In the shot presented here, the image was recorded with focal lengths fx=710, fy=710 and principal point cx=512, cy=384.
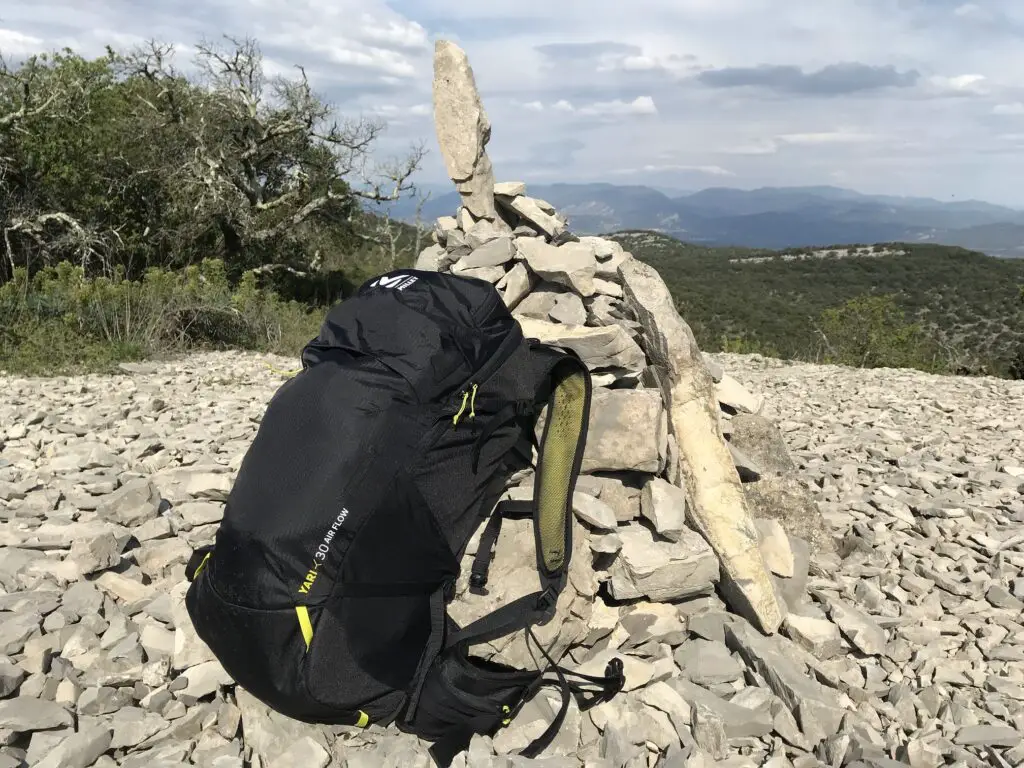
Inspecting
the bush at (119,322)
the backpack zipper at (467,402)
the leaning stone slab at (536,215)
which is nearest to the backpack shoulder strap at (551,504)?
the backpack zipper at (467,402)

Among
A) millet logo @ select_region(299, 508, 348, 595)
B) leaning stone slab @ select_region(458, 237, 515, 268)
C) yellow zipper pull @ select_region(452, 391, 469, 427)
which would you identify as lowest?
millet logo @ select_region(299, 508, 348, 595)

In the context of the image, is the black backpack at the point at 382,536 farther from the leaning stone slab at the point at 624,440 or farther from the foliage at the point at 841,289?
the foliage at the point at 841,289

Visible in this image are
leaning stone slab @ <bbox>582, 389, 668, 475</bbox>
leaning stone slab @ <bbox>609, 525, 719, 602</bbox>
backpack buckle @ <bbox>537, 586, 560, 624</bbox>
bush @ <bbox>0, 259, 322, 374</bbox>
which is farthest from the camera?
bush @ <bbox>0, 259, 322, 374</bbox>

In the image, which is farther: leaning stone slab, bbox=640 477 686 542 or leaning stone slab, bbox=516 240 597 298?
leaning stone slab, bbox=516 240 597 298

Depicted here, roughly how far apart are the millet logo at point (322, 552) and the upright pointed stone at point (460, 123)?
433cm

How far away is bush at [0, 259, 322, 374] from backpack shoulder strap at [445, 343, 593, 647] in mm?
6899

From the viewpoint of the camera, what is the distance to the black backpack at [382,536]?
2.30 m

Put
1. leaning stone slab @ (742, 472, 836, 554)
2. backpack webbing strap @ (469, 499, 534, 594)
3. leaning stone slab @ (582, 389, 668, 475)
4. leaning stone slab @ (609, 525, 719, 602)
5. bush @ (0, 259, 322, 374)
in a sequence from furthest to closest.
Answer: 1. bush @ (0, 259, 322, 374)
2. leaning stone slab @ (742, 472, 836, 554)
3. leaning stone slab @ (582, 389, 668, 475)
4. leaning stone slab @ (609, 525, 719, 602)
5. backpack webbing strap @ (469, 499, 534, 594)

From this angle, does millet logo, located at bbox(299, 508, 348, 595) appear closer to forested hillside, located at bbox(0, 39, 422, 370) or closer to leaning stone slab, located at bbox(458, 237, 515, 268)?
leaning stone slab, located at bbox(458, 237, 515, 268)

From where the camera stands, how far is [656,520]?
3.50 m

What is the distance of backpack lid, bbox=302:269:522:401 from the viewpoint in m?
2.61

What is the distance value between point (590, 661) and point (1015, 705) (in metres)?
1.83

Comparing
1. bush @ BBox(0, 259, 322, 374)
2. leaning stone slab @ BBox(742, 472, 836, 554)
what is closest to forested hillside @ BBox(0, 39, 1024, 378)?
bush @ BBox(0, 259, 322, 374)

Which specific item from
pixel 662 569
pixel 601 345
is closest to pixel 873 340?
pixel 601 345
